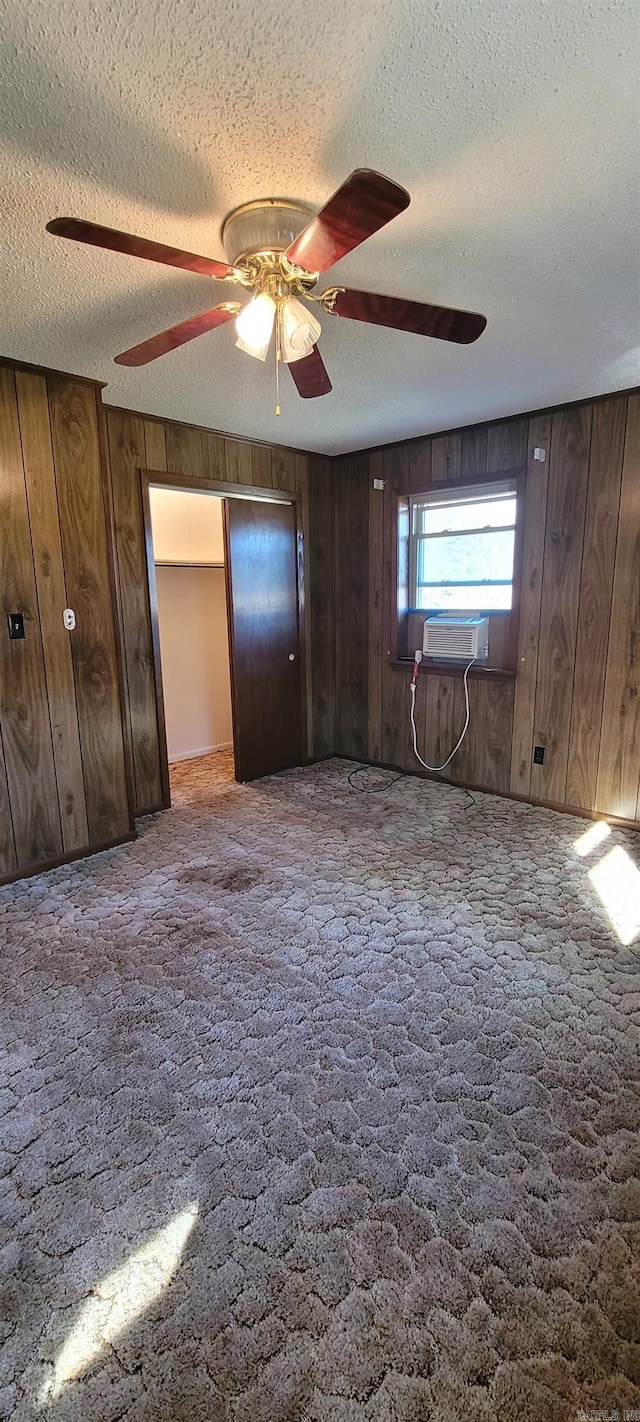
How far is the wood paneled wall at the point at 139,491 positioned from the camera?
3.56 meters

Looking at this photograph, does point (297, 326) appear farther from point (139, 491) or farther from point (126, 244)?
point (139, 491)

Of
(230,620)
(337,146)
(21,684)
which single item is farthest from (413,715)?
(337,146)

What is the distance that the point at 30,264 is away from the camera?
1.87 m

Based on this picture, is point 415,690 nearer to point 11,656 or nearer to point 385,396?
point 385,396

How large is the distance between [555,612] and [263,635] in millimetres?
2051

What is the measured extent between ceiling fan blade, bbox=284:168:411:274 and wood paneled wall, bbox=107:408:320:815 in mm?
2434

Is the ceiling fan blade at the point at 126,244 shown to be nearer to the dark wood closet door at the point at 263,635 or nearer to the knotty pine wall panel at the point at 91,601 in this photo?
the knotty pine wall panel at the point at 91,601

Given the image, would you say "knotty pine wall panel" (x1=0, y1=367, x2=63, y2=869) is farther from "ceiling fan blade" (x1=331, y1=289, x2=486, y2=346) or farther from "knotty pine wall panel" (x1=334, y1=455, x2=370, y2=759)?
"knotty pine wall panel" (x1=334, y1=455, x2=370, y2=759)

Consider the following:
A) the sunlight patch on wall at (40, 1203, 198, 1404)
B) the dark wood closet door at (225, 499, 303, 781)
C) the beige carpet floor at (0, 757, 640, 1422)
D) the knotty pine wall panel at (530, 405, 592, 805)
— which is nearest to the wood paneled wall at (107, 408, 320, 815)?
the dark wood closet door at (225, 499, 303, 781)

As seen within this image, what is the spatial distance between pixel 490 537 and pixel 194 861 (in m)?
2.82

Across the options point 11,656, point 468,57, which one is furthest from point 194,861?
point 468,57

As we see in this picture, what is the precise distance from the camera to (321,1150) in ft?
5.03

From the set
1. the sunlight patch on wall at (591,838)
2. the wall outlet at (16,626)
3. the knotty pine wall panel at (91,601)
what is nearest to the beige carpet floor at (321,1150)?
the sunlight patch on wall at (591,838)

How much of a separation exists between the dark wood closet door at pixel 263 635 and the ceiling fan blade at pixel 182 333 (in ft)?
6.99
